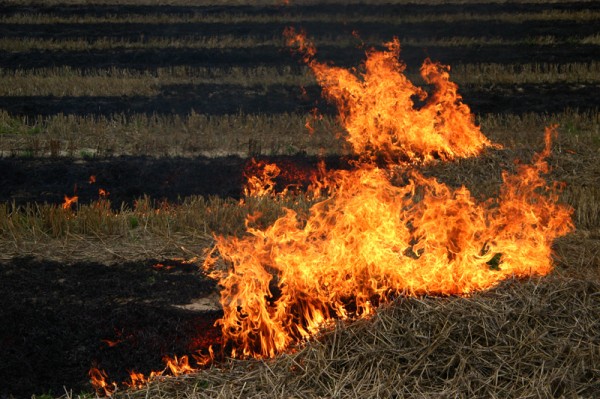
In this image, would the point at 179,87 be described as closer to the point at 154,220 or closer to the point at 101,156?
the point at 101,156

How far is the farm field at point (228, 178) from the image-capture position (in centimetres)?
508

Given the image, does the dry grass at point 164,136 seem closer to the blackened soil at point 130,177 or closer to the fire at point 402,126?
the blackened soil at point 130,177

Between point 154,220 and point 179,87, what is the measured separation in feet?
27.5

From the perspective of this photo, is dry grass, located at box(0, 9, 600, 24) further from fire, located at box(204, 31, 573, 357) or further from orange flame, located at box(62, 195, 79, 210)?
fire, located at box(204, 31, 573, 357)

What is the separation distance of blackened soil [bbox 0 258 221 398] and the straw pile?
68 cm

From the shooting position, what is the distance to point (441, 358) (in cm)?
501

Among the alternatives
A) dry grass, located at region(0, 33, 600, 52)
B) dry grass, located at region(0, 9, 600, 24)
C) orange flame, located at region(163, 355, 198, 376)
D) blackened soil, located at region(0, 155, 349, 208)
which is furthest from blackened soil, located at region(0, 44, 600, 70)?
orange flame, located at region(163, 355, 198, 376)

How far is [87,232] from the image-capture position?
8.34 meters

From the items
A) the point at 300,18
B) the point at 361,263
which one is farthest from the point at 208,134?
the point at 300,18

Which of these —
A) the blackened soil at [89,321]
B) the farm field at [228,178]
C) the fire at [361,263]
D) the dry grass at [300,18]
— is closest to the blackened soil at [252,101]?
the farm field at [228,178]

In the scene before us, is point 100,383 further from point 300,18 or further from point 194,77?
point 300,18

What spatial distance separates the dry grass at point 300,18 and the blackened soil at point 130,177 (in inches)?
518

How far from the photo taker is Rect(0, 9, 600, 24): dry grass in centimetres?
2394

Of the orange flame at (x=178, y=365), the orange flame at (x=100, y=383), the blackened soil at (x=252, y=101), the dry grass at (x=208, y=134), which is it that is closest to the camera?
the orange flame at (x=100, y=383)
